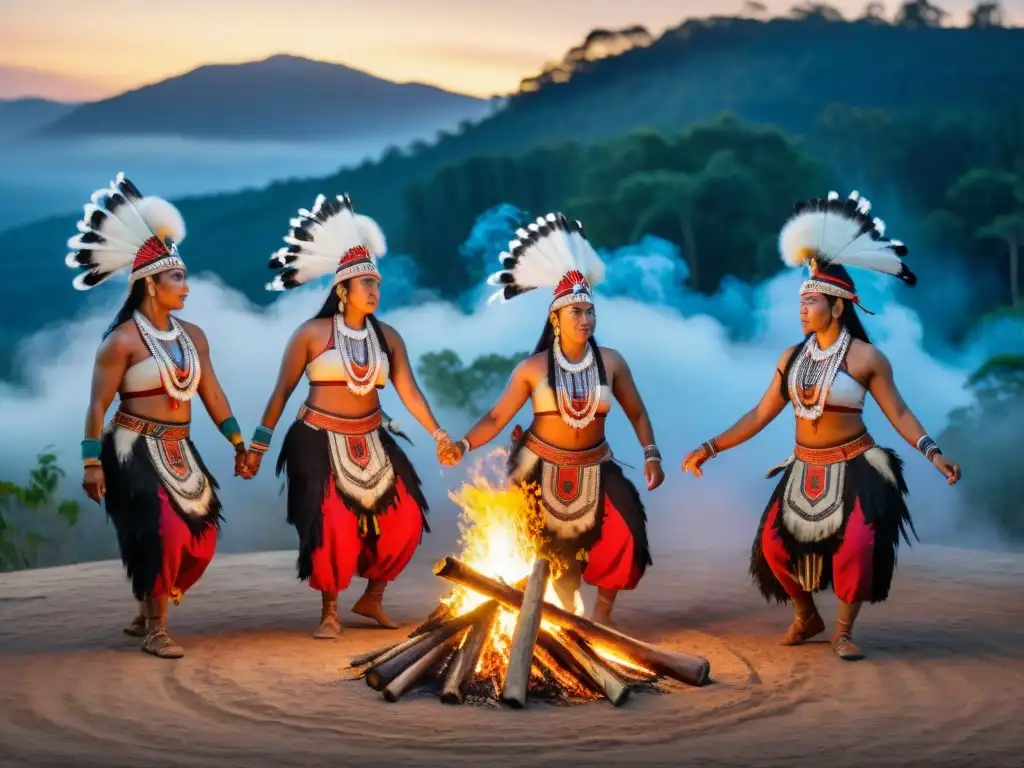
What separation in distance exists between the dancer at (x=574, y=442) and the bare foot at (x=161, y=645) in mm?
1318

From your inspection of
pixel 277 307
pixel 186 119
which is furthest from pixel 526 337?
pixel 186 119

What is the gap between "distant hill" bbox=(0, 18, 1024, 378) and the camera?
1466 centimetres

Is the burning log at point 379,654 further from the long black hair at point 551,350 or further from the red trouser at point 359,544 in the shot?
the long black hair at point 551,350

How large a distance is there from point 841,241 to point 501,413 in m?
1.58

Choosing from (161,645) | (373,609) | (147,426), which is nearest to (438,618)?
(373,609)

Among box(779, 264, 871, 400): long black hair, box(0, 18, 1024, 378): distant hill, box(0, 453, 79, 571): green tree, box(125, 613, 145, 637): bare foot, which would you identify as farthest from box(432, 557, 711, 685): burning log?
box(0, 18, 1024, 378): distant hill

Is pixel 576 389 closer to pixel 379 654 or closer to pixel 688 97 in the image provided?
pixel 379 654

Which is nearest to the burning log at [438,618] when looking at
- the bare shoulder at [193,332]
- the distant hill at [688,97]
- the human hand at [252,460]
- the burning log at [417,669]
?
the burning log at [417,669]

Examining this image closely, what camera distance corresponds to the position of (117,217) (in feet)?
21.0

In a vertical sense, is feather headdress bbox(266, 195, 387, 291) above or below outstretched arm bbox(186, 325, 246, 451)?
above

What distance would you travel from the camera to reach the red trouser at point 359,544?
6555mm

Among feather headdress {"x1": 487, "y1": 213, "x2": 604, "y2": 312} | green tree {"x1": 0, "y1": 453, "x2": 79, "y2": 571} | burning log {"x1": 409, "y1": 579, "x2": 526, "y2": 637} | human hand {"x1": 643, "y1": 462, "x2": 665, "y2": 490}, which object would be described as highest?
feather headdress {"x1": 487, "y1": 213, "x2": 604, "y2": 312}

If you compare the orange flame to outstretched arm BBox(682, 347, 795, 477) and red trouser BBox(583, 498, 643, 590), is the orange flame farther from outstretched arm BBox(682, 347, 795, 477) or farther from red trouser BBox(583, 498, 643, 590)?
outstretched arm BBox(682, 347, 795, 477)

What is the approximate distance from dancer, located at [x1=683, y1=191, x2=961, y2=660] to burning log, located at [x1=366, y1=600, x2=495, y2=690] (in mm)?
1337
